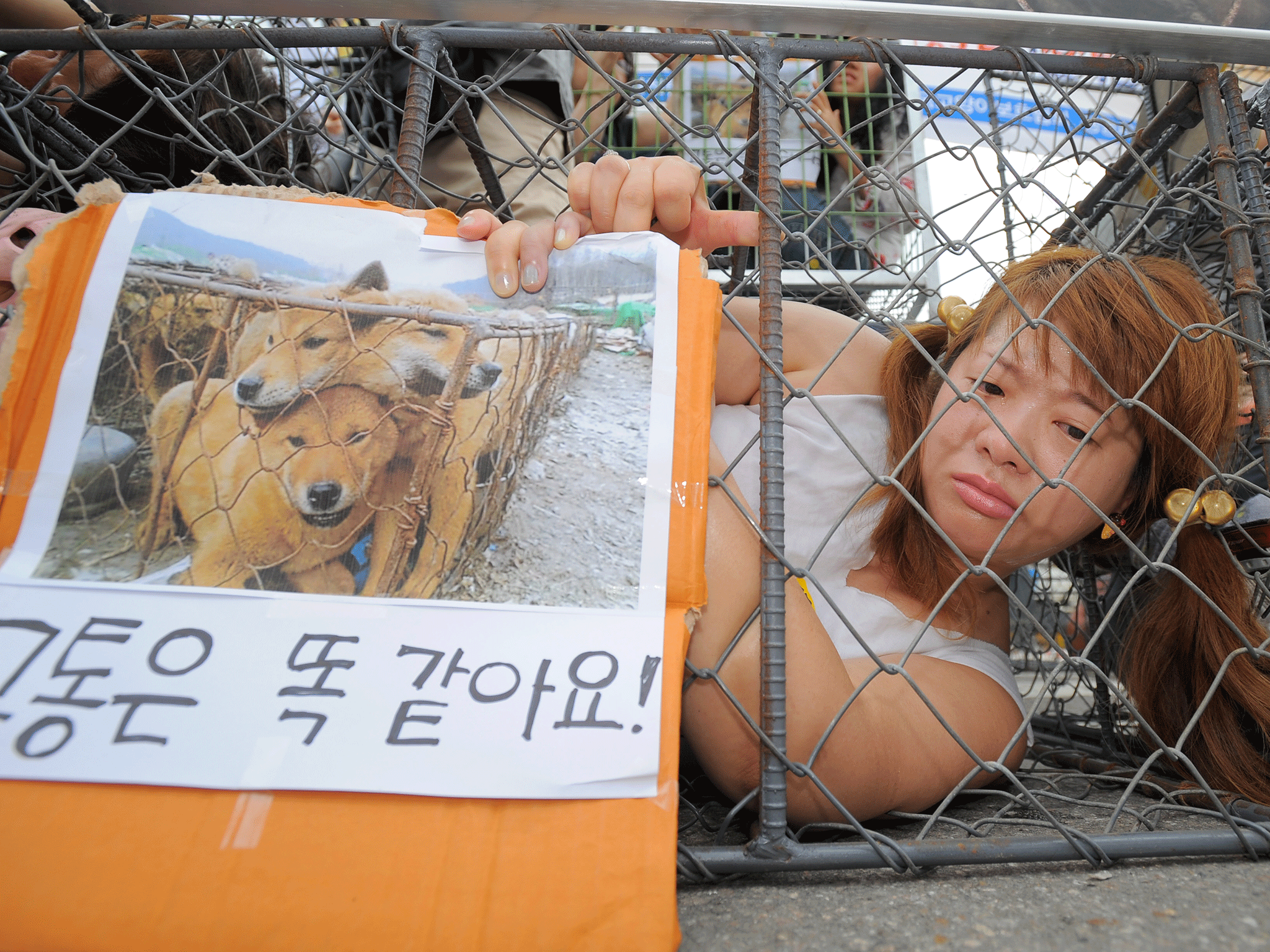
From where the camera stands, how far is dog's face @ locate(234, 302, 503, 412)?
482mm

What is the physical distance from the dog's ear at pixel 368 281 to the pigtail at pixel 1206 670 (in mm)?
735

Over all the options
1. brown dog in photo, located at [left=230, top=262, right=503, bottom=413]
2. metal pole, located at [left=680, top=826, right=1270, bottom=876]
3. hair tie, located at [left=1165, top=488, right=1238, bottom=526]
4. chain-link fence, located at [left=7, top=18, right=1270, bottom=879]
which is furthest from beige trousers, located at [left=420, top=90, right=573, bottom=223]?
metal pole, located at [left=680, top=826, right=1270, bottom=876]

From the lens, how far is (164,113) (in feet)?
3.42

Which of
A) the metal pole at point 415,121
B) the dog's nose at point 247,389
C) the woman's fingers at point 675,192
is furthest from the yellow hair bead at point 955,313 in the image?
the dog's nose at point 247,389

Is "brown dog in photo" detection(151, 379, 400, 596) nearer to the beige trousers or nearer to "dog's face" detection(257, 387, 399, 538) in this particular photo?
"dog's face" detection(257, 387, 399, 538)

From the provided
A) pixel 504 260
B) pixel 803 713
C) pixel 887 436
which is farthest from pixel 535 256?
pixel 887 436

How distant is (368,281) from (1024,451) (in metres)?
0.57

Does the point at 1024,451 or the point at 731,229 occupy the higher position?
the point at 731,229

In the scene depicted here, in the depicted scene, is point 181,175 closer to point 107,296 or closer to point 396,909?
point 107,296

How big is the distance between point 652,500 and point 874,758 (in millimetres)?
292

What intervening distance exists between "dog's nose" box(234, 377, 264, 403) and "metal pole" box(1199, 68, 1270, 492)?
0.81 metres

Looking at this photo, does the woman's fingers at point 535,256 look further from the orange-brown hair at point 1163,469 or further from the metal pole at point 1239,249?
the metal pole at point 1239,249

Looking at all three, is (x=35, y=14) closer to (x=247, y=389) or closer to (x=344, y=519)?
(x=247, y=389)

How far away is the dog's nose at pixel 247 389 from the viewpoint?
48 cm
